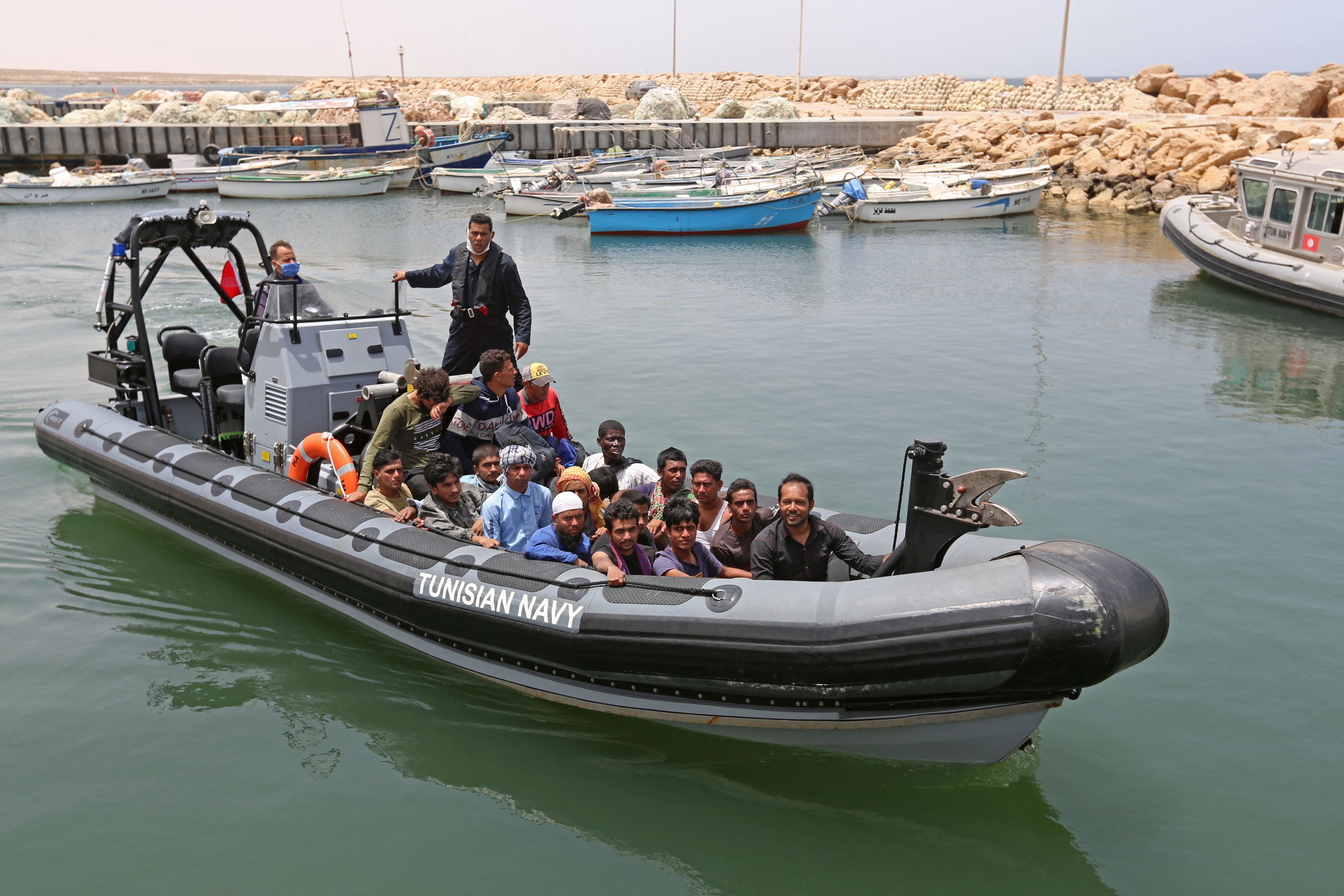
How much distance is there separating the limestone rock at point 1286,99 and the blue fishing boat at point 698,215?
1915 centimetres

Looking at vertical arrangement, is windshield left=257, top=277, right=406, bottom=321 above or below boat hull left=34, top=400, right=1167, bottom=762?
above

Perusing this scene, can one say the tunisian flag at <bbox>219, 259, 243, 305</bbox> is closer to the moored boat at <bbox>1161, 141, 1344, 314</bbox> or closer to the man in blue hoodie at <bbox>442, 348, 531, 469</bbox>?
the man in blue hoodie at <bbox>442, 348, 531, 469</bbox>

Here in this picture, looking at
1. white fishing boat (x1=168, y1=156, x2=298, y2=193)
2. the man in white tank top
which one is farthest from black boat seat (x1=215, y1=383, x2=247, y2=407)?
white fishing boat (x1=168, y1=156, x2=298, y2=193)

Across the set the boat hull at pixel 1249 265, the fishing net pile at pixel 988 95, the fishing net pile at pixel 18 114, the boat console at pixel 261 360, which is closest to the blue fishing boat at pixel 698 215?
the boat hull at pixel 1249 265

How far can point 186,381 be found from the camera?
8.29 metres

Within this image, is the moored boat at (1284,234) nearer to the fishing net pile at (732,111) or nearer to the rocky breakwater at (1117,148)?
the rocky breakwater at (1117,148)

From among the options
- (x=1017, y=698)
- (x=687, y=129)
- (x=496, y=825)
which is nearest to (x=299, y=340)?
(x=496, y=825)

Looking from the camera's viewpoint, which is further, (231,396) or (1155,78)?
(1155,78)

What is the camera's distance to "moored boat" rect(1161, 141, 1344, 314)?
15836mm

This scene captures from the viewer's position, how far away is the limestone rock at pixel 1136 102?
4034 centimetres

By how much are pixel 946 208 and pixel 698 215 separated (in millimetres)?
6903

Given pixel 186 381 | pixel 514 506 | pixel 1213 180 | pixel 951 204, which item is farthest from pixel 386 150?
pixel 514 506

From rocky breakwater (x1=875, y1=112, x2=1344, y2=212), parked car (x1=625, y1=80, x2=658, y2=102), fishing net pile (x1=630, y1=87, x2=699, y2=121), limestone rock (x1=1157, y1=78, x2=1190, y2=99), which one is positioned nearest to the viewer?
rocky breakwater (x1=875, y1=112, x2=1344, y2=212)

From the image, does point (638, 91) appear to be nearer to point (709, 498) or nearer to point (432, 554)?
point (709, 498)
